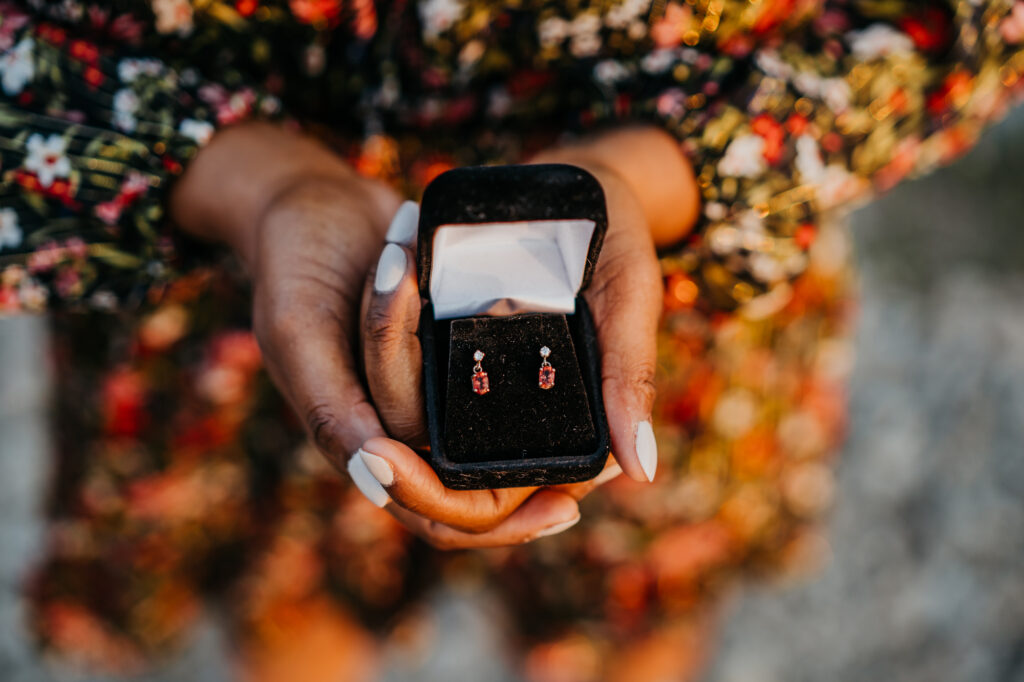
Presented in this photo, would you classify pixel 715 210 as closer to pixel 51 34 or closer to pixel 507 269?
pixel 507 269

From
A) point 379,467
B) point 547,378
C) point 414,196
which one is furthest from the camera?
point 414,196

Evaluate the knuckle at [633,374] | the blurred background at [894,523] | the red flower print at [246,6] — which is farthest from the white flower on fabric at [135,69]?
the blurred background at [894,523]

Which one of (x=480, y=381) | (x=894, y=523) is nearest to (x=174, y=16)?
(x=480, y=381)

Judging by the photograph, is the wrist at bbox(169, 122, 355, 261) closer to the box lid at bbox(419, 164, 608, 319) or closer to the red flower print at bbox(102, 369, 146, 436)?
the box lid at bbox(419, 164, 608, 319)

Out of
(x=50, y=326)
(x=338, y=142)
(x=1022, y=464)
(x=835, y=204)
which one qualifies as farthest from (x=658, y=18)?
(x=1022, y=464)

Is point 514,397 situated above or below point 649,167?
below
